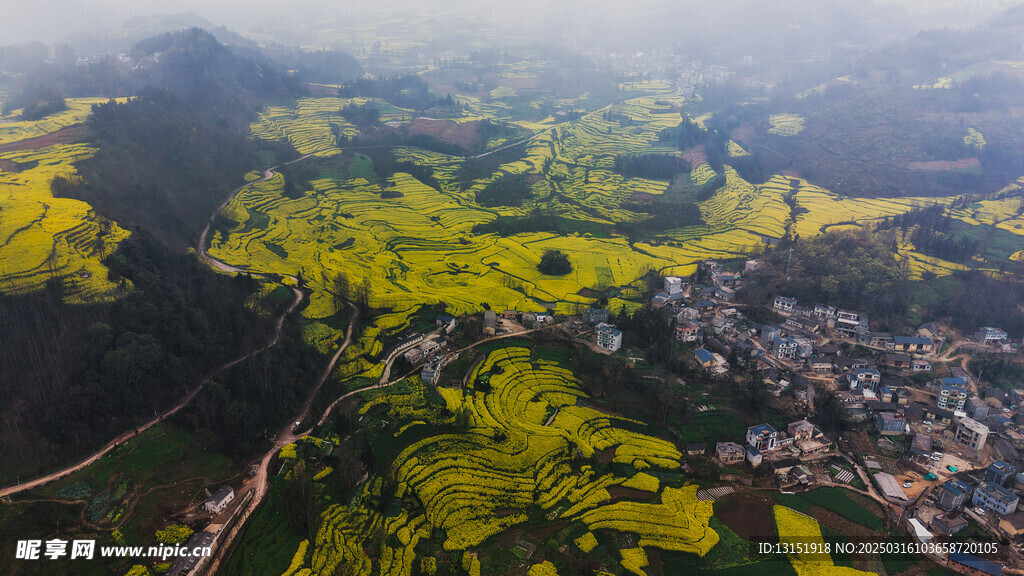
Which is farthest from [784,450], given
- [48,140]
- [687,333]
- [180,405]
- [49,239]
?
[48,140]

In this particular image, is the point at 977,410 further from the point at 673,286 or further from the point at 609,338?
the point at 609,338

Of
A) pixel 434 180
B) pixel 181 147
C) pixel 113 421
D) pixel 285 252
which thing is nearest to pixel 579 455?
pixel 113 421

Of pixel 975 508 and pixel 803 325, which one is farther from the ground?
pixel 803 325

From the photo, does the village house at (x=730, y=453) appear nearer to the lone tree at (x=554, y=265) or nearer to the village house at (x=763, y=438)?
the village house at (x=763, y=438)

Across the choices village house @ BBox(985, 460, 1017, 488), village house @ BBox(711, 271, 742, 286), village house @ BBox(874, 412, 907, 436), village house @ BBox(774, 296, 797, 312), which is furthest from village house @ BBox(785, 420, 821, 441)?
village house @ BBox(711, 271, 742, 286)

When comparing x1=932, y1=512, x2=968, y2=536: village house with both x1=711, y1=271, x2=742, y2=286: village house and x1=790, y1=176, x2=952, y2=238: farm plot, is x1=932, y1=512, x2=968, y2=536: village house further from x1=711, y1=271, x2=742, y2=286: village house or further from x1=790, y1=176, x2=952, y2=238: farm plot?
x1=790, y1=176, x2=952, y2=238: farm plot

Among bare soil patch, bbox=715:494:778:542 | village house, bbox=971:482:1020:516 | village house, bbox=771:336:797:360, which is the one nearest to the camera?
bare soil patch, bbox=715:494:778:542
